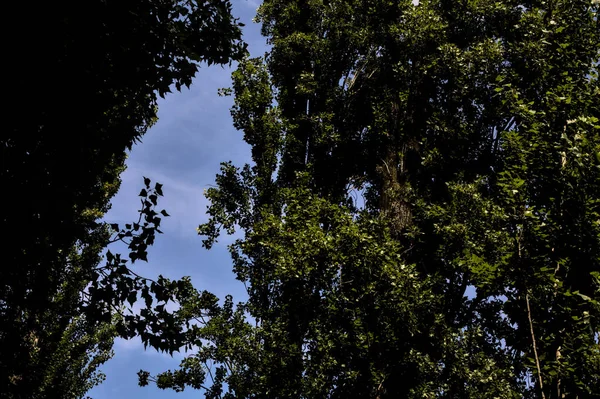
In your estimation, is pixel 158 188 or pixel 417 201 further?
pixel 417 201

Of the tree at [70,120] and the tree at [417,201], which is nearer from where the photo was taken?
the tree at [70,120]

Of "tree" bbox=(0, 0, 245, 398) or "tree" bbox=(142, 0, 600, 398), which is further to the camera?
"tree" bbox=(142, 0, 600, 398)

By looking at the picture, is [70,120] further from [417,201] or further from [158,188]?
[417,201]

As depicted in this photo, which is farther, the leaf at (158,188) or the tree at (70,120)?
the leaf at (158,188)

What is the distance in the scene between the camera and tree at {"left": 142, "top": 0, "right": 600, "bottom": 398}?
8164mm

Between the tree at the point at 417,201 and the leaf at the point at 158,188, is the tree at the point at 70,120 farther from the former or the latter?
the tree at the point at 417,201

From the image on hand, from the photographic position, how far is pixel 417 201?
16.3m

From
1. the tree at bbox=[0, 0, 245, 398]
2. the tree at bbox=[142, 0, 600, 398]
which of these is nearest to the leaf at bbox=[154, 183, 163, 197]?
the tree at bbox=[0, 0, 245, 398]

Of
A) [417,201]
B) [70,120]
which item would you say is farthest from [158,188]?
[417,201]

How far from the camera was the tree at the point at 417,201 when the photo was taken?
26.8 feet

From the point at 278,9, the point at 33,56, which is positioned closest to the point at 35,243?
the point at 33,56

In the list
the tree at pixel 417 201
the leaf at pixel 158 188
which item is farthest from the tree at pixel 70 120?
the tree at pixel 417 201

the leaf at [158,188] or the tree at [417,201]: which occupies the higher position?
the tree at [417,201]

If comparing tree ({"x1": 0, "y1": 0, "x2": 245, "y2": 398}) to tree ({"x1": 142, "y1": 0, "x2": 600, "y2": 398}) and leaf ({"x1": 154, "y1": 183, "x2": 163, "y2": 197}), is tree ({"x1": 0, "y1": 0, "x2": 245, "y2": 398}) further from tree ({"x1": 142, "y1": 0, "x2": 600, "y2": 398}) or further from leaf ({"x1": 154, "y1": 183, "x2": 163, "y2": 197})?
tree ({"x1": 142, "y1": 0, "x2": 600, "y2": 398})
